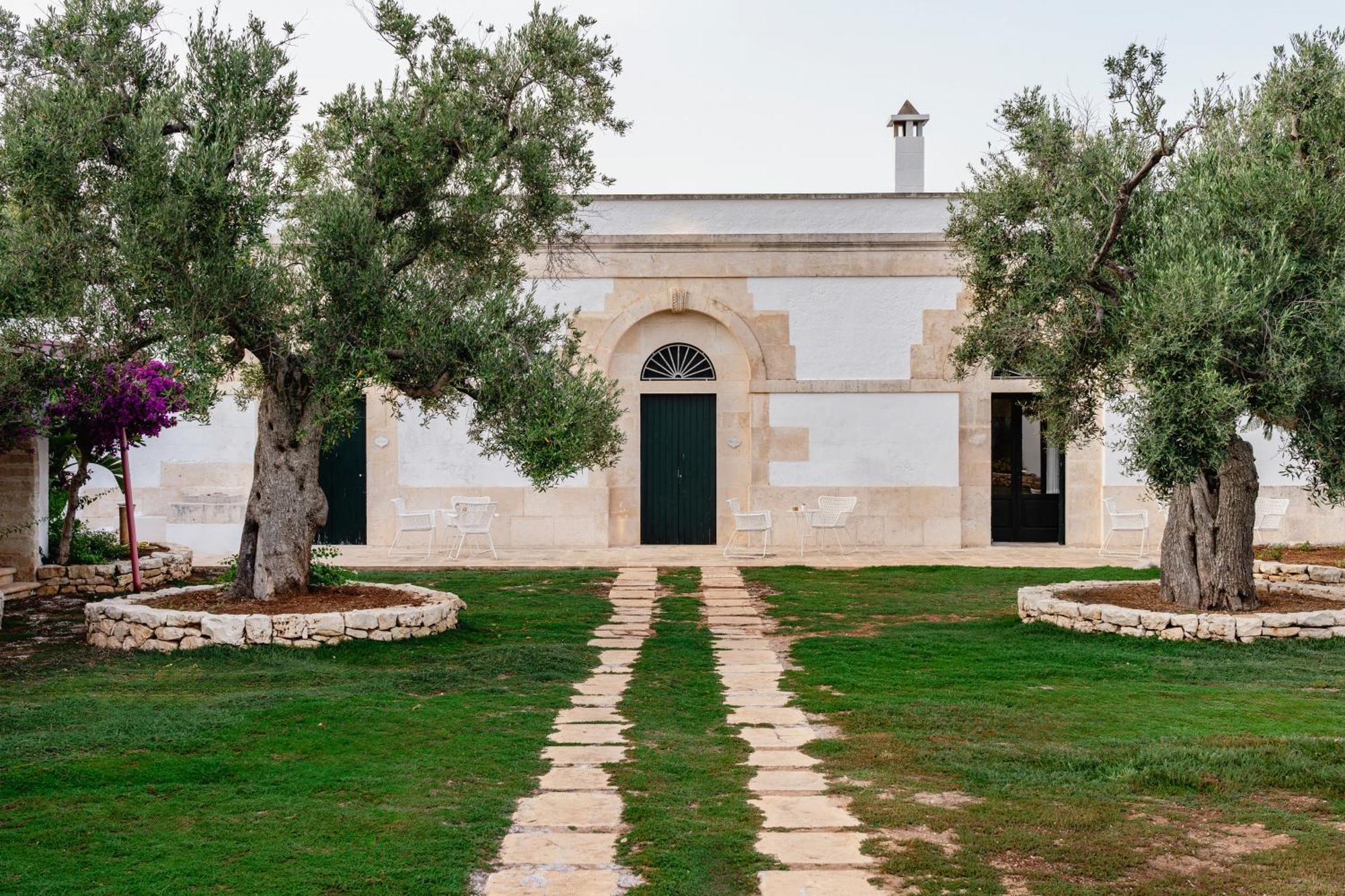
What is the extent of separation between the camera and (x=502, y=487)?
15.7 meters

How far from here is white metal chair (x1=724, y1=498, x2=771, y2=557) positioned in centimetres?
1409

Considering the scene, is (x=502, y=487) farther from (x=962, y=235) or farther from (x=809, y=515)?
Result: (x=962, y=235)

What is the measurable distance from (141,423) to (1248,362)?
9.30 meters

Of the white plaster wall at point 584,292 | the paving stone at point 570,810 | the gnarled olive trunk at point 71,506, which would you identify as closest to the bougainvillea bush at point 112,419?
the gnarled olive trunk at point 71,506

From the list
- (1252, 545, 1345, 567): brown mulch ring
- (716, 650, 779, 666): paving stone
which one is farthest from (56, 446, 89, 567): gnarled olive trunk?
(1252, 545, 1345, 567): brown mulch ring

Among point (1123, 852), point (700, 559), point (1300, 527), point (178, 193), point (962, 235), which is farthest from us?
point (1300, 527)

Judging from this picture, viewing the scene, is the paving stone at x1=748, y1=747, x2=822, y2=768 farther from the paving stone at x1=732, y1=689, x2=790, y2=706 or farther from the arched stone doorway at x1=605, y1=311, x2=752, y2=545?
the arched stone doorway at x1=605, y1=311, x2=752, y2=545

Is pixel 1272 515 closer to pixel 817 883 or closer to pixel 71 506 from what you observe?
pixel 817 883

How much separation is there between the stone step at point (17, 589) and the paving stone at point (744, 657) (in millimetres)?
6616

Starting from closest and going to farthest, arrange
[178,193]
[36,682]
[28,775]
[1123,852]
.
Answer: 1. [1123,852]
2. [28,775]
3. [36,682]
4. [178,193]

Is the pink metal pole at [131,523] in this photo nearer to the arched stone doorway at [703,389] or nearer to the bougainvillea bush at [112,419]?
the bougainvillea bush at [112,419]

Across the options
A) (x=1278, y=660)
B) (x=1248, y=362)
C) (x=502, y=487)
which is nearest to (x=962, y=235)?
(x=1248, y=362)

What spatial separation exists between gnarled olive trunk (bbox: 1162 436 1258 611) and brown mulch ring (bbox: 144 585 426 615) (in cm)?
595

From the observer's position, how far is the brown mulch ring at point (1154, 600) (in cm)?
868
